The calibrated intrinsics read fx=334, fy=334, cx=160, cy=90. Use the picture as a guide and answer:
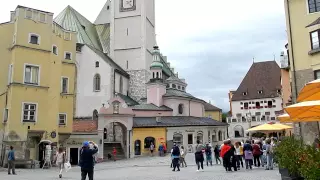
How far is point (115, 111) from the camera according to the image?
36.4 meters

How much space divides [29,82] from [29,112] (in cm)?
236

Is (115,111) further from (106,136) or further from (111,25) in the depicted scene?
(111,25)

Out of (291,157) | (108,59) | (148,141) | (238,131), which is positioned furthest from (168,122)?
(291,157)

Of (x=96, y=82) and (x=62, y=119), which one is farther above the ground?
(x=96, y=82)

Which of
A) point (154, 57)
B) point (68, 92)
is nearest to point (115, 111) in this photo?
point (68, 92)

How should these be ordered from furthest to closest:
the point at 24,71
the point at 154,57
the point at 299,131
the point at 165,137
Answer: the point at 154,57 < the point at 165,137 < the point at 24,71 < the point at 299,131

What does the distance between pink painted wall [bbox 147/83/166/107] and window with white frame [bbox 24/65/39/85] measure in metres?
23.0

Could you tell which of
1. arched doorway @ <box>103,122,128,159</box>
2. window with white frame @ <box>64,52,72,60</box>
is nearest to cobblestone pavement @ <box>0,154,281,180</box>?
window with white frame @ <box>64,52,72,60</box>

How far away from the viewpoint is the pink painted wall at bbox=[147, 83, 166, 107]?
156 feet

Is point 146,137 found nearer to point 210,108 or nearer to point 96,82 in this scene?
point 96,82

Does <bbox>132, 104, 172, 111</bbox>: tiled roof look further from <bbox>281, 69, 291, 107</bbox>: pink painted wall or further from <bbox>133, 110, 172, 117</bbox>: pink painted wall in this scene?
<bbox>281, 69, 291, 107</bbox>: pink painted wall

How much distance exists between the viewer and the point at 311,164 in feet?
25.0

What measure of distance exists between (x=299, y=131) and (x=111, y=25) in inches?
1561

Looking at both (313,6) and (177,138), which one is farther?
(177,138)
